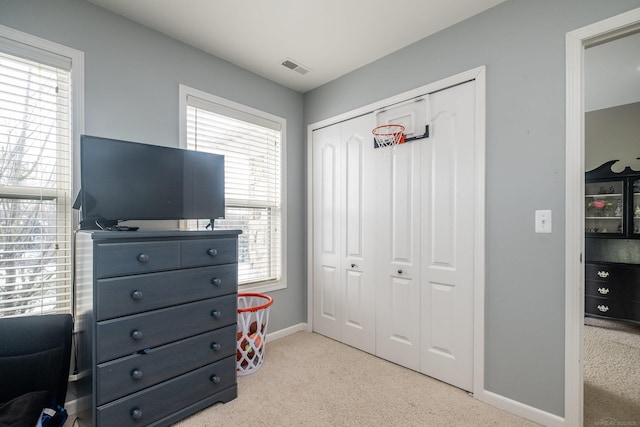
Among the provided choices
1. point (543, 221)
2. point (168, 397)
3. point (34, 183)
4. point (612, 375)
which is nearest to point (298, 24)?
point (34, 183)

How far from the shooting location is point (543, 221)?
5.55 feet

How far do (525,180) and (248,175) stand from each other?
211 cm

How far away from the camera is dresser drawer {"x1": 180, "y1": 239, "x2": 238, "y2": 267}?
170cm

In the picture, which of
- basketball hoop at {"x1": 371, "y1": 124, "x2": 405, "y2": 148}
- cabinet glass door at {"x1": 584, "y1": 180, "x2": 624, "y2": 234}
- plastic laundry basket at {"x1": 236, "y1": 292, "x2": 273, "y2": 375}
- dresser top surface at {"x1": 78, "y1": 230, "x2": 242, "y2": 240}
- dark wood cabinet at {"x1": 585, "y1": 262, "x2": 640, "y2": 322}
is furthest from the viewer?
cabinet glass door at {"x1": 584, "y1": 180, "x2": 624, "y2": 234}

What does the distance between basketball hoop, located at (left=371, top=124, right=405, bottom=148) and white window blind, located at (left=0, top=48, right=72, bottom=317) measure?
2.12m

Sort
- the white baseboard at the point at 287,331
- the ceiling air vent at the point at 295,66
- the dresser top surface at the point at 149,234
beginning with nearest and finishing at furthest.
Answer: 1. the dresser top surface at the point at 149,234
2. the ceiling air vent at the point at 295,66
3. the white baseboard at the point at 287,331

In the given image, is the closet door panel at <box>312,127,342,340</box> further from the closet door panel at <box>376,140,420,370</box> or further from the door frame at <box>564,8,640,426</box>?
the door frame at <box>564,8,640,426</box>

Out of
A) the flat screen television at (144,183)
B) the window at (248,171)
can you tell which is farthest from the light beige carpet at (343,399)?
the flat screen television at (144,183)

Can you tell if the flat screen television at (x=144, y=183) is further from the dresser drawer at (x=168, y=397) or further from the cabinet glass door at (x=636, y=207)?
the cabinet glass door at (x=636, y=207)

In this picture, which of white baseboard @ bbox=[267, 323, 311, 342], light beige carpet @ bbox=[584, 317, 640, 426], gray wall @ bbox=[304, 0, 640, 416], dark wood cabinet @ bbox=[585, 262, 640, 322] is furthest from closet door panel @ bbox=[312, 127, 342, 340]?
dark wood cabinet @ bbox=[585, 262, 640, 322]

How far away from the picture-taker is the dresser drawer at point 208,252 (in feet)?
5.58

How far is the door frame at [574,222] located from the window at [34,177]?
287cm

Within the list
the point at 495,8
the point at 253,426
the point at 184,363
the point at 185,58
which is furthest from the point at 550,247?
the point at 185,58

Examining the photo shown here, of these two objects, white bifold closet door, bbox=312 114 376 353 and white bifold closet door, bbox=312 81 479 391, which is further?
A: white bifold closet door, bbox=312 114 376 353
